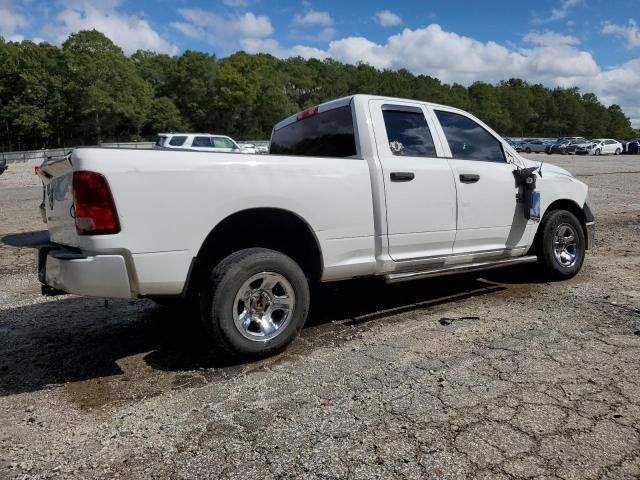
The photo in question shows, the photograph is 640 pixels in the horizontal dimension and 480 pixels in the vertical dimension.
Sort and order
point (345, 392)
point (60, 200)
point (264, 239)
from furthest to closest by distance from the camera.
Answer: point (264, 239)
point (60, 200)
point (345, 392)

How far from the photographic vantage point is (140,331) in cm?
451

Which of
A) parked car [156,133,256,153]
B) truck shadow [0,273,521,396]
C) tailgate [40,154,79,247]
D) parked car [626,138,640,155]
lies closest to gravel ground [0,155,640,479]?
truck shadow [0,273,521,396]

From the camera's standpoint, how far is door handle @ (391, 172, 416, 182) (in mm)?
4184

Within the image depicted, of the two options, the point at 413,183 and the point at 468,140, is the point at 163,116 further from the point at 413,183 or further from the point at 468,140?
the point at 413,183

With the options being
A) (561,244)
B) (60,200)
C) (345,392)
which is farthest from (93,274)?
(561,244)

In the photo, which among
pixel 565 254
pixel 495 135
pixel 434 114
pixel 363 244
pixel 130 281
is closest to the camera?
pixel 130 281

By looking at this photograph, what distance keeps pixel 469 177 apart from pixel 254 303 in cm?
236

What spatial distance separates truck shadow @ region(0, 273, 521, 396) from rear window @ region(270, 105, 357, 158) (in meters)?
1.53

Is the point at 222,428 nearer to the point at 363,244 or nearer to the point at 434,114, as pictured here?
the point at 363,244

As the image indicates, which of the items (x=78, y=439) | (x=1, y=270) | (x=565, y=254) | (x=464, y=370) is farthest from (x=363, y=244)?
(x=1, y=270)

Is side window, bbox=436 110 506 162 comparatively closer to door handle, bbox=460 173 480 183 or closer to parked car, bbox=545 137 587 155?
door handle, bbox=460 173 480 183

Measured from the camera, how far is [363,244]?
4.07m

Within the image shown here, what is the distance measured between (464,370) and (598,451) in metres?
1.05

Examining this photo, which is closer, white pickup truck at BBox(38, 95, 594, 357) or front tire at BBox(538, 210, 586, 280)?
white pickup truck at BBox(38, 95, 594, 357)
